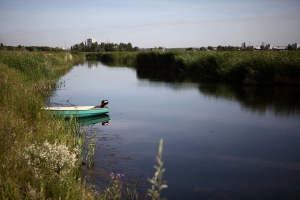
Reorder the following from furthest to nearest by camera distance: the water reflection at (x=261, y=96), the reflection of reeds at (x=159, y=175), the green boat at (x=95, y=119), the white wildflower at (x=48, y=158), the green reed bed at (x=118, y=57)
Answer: the green reed bed at (x=118, y=57) → the water reflection at (x=261, y=96) → the green boat at (x=95, y=119) → the white wildflower at (x=48, y=158) → the reflection of reeds at (x=159, y=175)

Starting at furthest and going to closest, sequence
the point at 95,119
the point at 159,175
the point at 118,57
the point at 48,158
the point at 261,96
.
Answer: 1. the point at 118,57
2. the point at 261,96
3. the point at 95,119
4. the point at 48,158
5. the point at 159,175

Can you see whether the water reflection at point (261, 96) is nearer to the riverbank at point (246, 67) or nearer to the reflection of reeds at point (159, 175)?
the riverbank at point (246, 67)

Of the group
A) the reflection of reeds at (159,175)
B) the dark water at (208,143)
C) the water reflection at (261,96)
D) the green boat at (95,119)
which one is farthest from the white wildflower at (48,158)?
the water reflection at (261,96)

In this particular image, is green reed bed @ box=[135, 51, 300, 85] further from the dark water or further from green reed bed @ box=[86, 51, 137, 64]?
green reed bed @ box=[86, 51, 137, 64]

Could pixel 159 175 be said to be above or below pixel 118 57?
below

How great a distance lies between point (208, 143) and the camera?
10031mm

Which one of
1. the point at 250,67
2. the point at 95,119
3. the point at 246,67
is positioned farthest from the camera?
the point at 246,67

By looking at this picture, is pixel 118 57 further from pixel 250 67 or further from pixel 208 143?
pixel 208 143

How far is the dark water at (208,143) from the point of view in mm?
7066

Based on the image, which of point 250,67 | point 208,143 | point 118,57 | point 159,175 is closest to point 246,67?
point 250,67

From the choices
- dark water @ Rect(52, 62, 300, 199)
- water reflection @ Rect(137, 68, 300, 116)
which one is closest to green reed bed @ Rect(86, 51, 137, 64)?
water reflection @ Rect(137, 68, 300, 116)

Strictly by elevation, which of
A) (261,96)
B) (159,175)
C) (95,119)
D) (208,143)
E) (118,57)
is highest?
(118,57)

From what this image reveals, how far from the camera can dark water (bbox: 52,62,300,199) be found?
7.07 metres

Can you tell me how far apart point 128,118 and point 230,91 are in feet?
33.4
